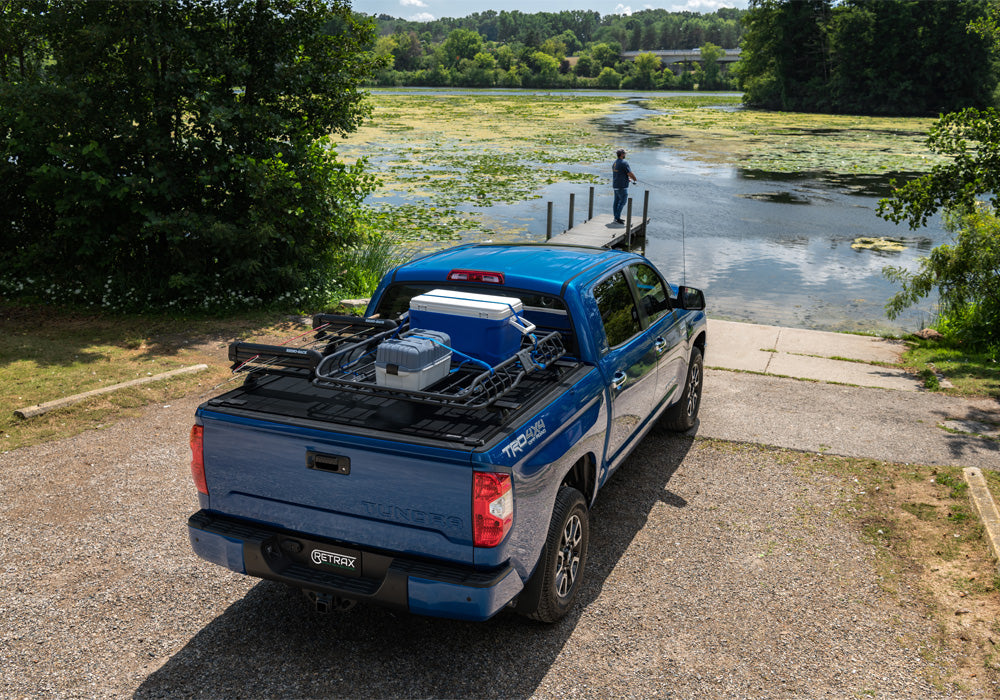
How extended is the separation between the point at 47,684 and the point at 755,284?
17821 millimetres

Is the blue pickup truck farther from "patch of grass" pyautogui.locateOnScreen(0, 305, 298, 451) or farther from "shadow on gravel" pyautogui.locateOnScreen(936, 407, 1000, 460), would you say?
"shadow on gravel" pyautogui.locateOnScreen(936, 407, 1000, 460)

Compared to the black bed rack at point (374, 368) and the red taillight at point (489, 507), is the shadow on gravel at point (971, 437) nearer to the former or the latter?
the black bed rack at point (374, 368)

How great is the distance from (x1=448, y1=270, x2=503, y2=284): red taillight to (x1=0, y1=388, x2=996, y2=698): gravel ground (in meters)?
1.99

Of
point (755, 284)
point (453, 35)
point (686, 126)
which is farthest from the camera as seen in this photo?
point (453, 35)

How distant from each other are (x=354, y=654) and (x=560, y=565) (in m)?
1.26

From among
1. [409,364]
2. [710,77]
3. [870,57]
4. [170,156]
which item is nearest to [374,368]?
[409,364]

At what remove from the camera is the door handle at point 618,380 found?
5355mm

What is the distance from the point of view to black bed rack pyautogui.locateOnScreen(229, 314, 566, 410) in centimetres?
423

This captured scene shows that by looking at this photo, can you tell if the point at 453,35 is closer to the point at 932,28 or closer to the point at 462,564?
the point at 932,28

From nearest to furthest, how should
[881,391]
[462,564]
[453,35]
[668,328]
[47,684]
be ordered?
[462,564] < [47,684] < [668,328] < [881,391] < [453,35]

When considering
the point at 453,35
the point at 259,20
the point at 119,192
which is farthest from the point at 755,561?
the point at 453,35

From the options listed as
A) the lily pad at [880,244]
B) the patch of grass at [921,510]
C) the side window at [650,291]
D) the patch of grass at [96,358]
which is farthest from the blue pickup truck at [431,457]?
the lily pad at [880,244]

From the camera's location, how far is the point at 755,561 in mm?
5484

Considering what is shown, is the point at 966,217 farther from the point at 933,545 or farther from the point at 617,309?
the point at 617,309
